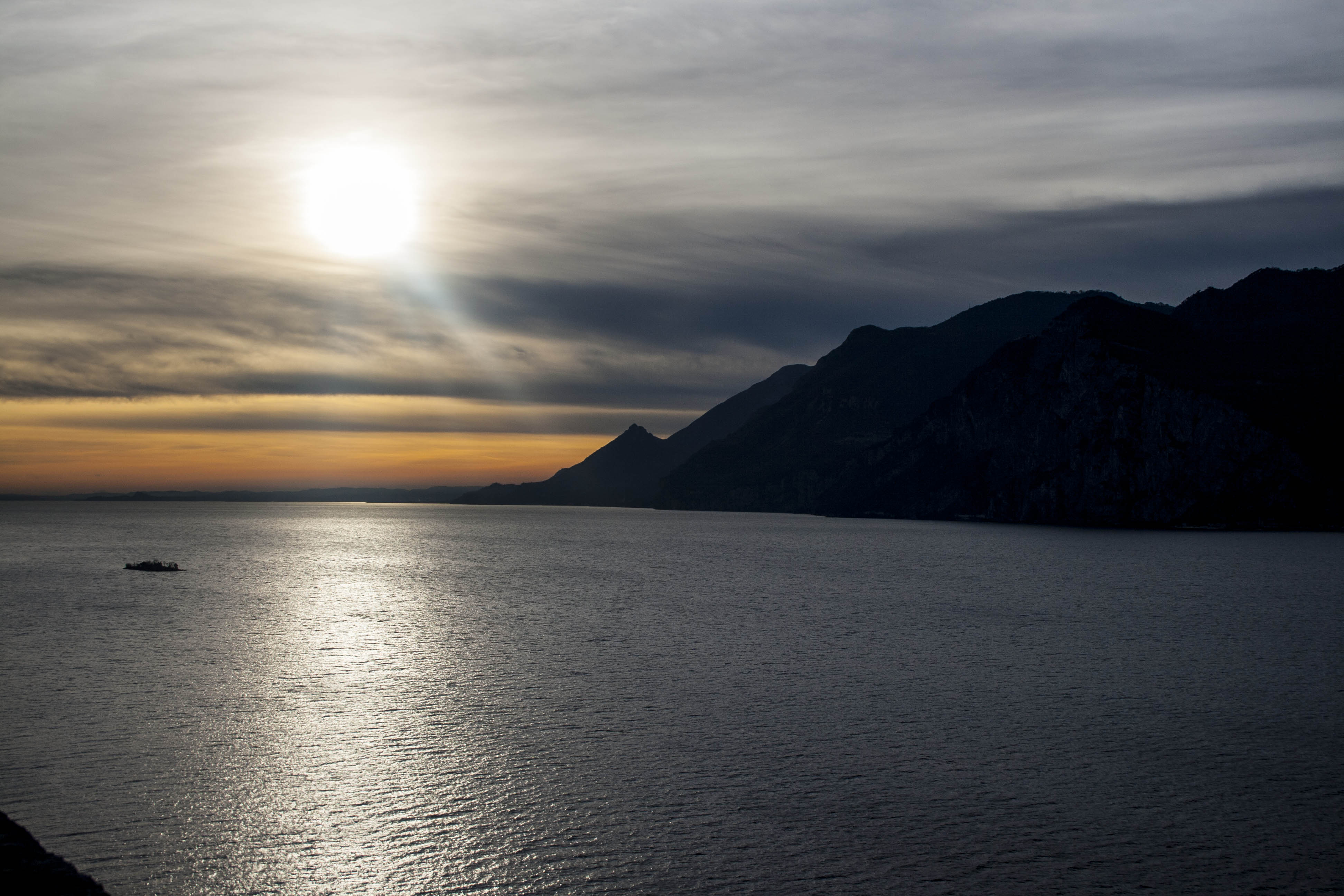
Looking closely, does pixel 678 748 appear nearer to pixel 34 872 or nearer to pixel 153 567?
pixel 34 872

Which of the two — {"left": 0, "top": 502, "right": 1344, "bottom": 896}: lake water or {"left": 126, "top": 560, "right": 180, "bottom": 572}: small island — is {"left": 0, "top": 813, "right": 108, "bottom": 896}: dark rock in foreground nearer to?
{"left": 0, "top": 502, "right": 1344, "bottom": 896}: lake water

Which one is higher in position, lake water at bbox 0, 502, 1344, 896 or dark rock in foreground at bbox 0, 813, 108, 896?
dark rock in foreground at bbox 0, 813, 108, 896

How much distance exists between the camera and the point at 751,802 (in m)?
25.8

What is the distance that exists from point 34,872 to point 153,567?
104865 millimetres

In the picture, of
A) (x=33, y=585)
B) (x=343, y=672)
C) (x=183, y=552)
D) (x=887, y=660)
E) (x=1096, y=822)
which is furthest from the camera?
(x=183, y=552)

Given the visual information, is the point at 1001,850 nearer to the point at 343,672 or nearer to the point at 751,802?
the point at 751,802

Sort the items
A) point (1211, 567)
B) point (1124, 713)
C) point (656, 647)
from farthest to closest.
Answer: point (1211, 567)
point (656, 647)
point (1124, 713)

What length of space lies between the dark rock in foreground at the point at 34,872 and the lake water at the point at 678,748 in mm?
2698

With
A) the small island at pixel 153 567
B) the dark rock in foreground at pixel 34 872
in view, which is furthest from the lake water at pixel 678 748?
the small island at pixel 153 567

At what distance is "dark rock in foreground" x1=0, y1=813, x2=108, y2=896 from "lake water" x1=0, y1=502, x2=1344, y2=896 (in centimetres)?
270

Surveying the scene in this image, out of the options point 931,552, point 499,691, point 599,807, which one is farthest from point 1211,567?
point 599,807

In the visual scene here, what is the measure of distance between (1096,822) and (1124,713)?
14.8 m

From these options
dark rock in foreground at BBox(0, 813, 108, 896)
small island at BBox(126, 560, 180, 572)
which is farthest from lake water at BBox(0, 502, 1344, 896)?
small island at BBox(126, 560, 180, 572)

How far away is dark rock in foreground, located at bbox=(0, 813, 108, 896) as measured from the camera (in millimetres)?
15500
